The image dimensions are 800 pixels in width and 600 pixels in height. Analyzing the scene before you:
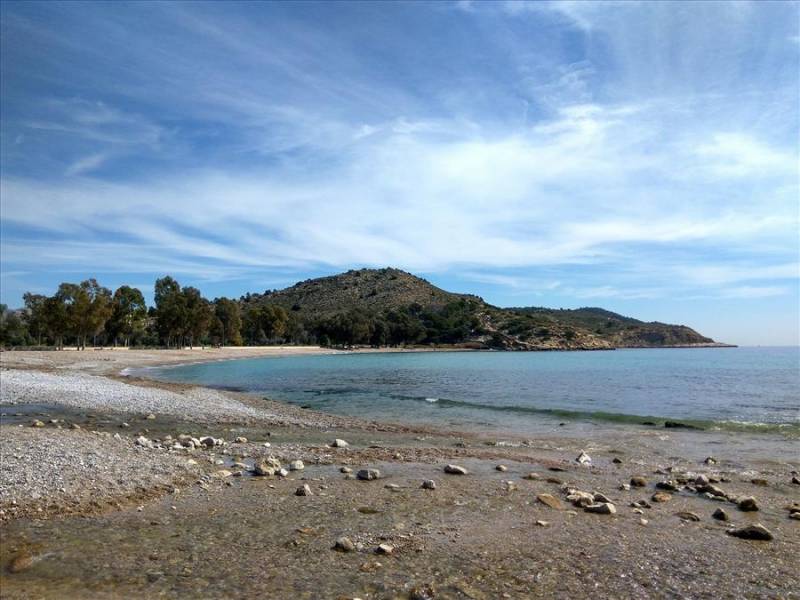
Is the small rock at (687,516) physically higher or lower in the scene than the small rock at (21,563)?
lower

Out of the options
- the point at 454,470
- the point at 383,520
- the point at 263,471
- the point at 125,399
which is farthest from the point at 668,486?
the point at 125,399

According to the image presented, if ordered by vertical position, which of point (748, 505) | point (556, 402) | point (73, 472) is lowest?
point (556, 402)

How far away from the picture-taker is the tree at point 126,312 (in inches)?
4026

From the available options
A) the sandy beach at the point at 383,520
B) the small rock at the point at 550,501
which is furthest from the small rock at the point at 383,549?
the small rock at the point at 550,501

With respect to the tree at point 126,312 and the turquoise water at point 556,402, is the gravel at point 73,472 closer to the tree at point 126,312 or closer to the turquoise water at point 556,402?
the turquoise water at point 556,402

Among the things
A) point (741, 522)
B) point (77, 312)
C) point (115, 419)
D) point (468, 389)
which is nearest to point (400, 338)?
point (77, 312)

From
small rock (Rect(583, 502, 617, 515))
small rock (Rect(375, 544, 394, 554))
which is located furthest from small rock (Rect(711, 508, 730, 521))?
small rock (Rect(375, 544, 394, 554))

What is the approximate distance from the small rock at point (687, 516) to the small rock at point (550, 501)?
210 centimetres

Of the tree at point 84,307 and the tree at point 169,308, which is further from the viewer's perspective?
the tree at point 169,308

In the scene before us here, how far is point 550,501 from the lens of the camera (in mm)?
10719

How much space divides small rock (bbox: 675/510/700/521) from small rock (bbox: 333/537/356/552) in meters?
6.16

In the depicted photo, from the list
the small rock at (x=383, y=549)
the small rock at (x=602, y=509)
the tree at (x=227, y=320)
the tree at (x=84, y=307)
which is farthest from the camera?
the tree at (x=227, y=320)

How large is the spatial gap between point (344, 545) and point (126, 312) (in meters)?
109

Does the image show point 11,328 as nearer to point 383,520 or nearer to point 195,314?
point 195,314
